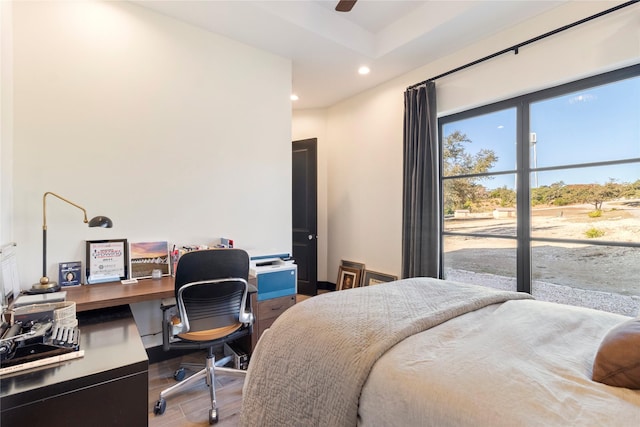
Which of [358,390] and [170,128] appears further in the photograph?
[170,128]

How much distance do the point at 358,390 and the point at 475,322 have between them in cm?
65

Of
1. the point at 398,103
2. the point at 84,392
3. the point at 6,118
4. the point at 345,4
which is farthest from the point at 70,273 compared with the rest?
the point at 398,103

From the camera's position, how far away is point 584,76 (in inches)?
92.3

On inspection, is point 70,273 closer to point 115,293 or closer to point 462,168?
point 115,293

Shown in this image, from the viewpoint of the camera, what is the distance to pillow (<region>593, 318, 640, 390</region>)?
85 cm

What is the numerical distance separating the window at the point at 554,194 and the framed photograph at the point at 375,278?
71 cm

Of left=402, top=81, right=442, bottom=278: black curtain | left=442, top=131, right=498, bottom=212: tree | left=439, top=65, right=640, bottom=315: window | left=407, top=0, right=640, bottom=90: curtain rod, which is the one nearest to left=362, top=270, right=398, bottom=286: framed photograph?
left=402, top=81, right=442, bottom=278: black curtain

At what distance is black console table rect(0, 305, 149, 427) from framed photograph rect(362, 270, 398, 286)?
2985mm

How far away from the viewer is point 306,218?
4.61 metres

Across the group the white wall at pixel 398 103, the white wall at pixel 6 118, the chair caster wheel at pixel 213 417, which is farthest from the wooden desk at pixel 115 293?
the white wall at pixel 398 103

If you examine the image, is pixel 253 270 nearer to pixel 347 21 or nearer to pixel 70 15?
pixel 70 15

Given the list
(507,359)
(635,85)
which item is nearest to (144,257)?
(507,359)

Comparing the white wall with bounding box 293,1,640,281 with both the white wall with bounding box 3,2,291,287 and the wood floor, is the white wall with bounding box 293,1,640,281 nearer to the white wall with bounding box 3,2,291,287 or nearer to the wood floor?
the white wall with bounding box 3,2,291,287

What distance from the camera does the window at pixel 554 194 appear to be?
2230mm
